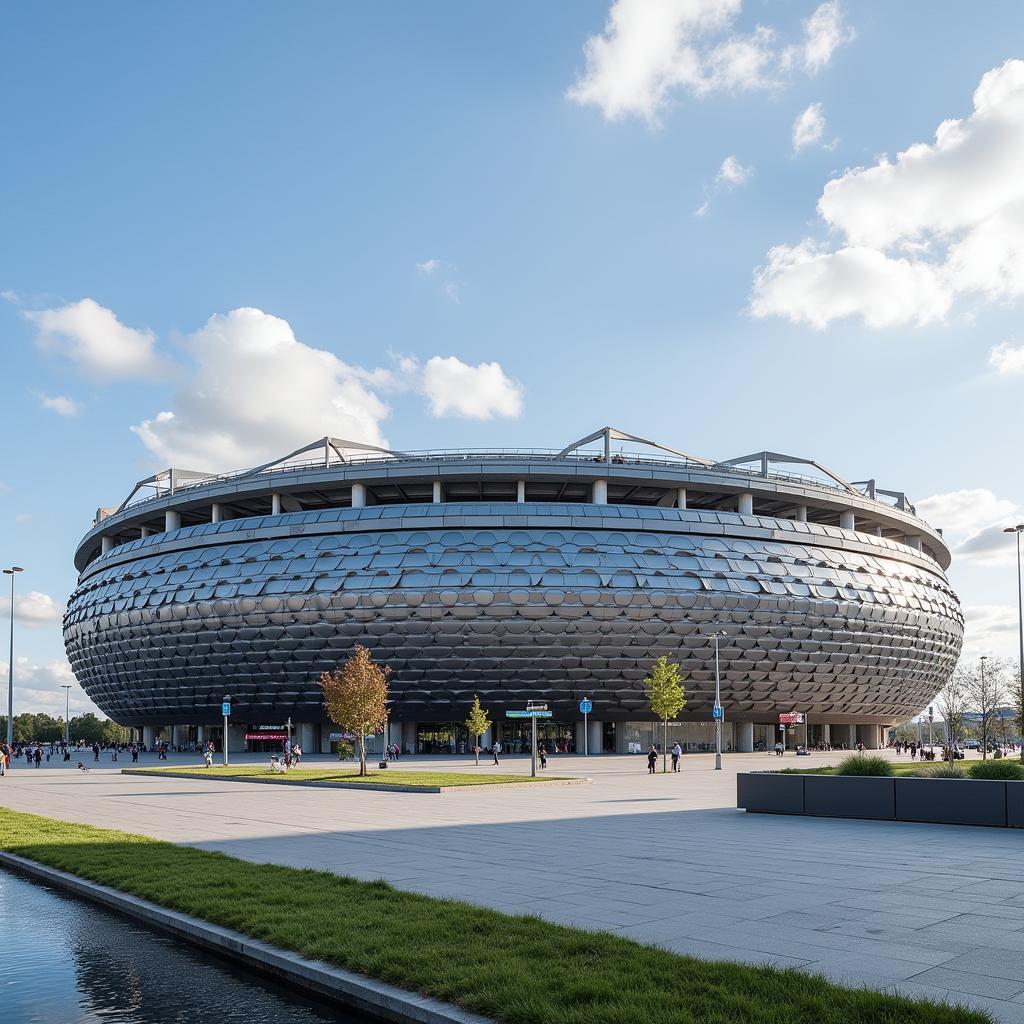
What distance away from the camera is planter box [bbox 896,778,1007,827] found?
834 inches

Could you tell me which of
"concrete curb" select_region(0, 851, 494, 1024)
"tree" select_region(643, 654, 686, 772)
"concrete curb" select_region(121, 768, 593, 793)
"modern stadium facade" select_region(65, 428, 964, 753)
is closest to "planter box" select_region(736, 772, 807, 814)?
"concrete curb" select_region(121, 768, 593, 793)

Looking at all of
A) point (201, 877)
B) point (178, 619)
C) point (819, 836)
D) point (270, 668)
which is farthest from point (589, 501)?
point (201, 877)

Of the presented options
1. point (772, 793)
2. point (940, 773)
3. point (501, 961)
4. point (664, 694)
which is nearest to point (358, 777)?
point (772, 793)

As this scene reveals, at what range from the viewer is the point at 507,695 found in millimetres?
71562

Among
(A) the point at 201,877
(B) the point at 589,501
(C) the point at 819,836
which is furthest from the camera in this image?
(B) the point at 589,501

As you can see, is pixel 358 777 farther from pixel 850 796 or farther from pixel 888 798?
pixel 888 798

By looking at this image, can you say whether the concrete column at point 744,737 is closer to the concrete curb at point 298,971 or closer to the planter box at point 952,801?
the planter box at point 952,801

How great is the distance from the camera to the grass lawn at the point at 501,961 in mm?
7168

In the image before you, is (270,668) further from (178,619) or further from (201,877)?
(201,877)

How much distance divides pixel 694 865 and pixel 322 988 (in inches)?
314

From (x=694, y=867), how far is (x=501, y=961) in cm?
733

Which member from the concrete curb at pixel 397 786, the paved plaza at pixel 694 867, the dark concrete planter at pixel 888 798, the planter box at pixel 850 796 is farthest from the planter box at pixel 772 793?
the concrete curb at pixel 397 786

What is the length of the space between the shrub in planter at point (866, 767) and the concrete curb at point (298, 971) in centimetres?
1765

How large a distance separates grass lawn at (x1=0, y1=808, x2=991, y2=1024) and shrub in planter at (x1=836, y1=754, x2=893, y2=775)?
15621 mm
